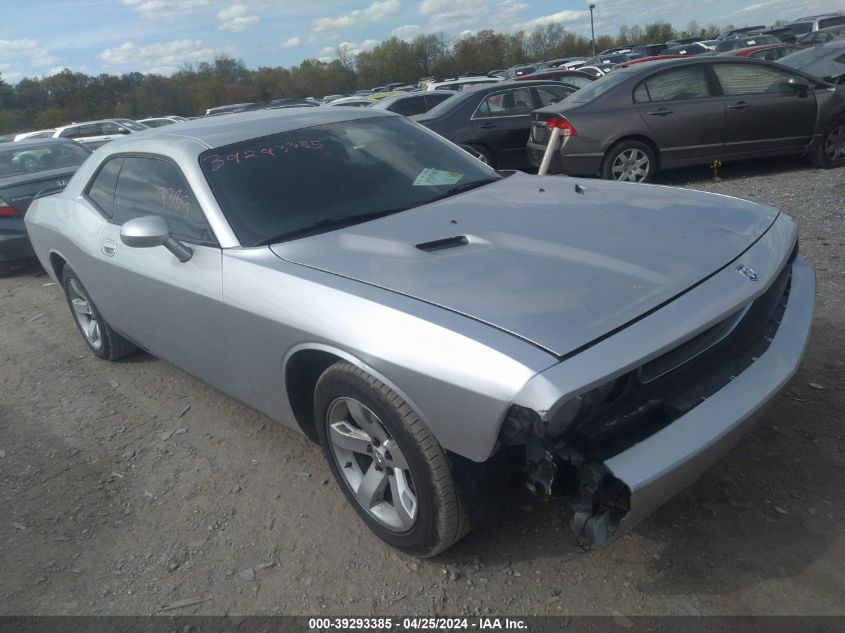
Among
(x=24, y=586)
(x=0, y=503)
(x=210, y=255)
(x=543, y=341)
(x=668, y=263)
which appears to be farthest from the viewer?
(x=0, y=503)

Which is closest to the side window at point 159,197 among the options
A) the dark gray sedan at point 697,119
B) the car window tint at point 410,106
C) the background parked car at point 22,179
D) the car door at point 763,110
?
the background parked car at point 22,179

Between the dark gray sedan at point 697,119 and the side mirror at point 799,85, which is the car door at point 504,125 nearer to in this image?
the dark gray sedan at point 697,119

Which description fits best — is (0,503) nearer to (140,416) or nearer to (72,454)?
(72,454)

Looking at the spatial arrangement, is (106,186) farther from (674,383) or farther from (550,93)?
(550,93)

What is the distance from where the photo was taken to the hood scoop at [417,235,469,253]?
8.91 ft

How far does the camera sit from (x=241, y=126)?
A: 3.68m

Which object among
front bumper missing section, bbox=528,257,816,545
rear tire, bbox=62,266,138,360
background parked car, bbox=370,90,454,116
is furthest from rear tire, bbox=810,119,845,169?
rear tire, bbox=62,266,138,360

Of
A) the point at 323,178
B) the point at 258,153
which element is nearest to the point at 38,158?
the point at 258,153

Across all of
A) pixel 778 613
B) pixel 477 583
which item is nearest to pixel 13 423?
pixel 477 583

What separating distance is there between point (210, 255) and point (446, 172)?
1.34m

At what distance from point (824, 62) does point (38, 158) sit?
10426 mm

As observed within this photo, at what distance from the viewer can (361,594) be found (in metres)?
2.47

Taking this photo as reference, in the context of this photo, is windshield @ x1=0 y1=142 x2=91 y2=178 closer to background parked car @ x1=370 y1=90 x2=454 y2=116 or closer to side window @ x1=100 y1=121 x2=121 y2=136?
background parked car @ x1=370 y1=90 x2=454 y2=116

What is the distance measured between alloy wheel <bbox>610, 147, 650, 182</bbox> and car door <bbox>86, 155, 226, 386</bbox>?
18.8 feet
